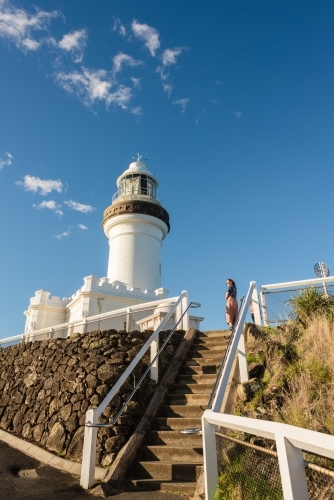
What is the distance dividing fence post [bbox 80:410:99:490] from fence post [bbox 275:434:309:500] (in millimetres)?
3409

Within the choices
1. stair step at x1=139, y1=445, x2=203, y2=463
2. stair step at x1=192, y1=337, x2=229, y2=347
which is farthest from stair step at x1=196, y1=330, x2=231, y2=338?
stair step at x1=139, y1=445, x2=203, y2=463

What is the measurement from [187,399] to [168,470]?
5.18 feet

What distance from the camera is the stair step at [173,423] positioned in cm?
593

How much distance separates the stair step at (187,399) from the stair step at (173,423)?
0.39m

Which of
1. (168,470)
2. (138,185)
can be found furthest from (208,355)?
(138,185)

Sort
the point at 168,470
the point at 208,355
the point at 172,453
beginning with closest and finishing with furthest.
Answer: the point at 168,470, the point at 172,453, the point at 208,355

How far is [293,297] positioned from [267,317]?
0.78 meters

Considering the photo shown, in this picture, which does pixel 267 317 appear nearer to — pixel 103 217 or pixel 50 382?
pixel 50 382

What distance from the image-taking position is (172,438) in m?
5.79

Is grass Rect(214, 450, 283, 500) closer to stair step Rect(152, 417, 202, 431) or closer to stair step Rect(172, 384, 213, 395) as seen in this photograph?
stair step Rect(152, 417, 202, 431)

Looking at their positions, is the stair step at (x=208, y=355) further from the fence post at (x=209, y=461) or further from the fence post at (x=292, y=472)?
the fence post at (x=292, y=472)

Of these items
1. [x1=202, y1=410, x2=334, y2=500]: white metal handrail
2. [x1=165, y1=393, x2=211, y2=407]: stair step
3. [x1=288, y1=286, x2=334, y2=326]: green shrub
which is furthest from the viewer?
[x1=288, y1=286, x2=334, y2=326]: green shrub

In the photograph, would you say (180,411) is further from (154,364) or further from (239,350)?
(239,350)

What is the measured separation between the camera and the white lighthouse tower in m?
18.8
